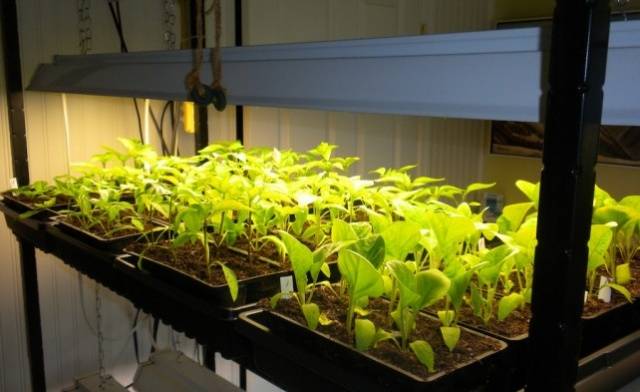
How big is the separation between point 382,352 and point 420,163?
2.42 metres

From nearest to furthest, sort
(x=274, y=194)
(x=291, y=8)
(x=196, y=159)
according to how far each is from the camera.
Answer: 1. (x=274, y=194)
2. (x=196, y=159)
3. (x=291, y=8)

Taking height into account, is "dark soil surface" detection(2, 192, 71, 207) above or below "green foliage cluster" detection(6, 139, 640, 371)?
below

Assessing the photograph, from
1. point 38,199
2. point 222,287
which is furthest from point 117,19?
point 222,287

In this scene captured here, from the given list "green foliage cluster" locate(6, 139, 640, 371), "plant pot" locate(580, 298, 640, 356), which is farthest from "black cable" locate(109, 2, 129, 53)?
"plant pot" locate(580, 298, 640, 356)

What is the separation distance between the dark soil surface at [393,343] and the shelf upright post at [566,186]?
8 centimetres

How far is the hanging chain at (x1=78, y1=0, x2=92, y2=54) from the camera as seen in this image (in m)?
1.96

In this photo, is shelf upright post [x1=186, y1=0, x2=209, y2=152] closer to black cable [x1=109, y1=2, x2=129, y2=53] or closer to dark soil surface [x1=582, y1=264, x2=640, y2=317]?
black cable [x1=109, y1=2, x2=129, y2=53]

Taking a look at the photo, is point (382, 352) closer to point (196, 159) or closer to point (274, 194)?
point (274, 194)

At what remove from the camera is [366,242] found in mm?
761

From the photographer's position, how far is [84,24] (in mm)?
1974

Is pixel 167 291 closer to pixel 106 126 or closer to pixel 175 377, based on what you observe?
pixel 175 377

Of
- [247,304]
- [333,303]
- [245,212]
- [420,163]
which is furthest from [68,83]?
[420,163]

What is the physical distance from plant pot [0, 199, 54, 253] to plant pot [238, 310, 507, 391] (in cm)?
80

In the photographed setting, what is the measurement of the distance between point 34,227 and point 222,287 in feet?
2.51
